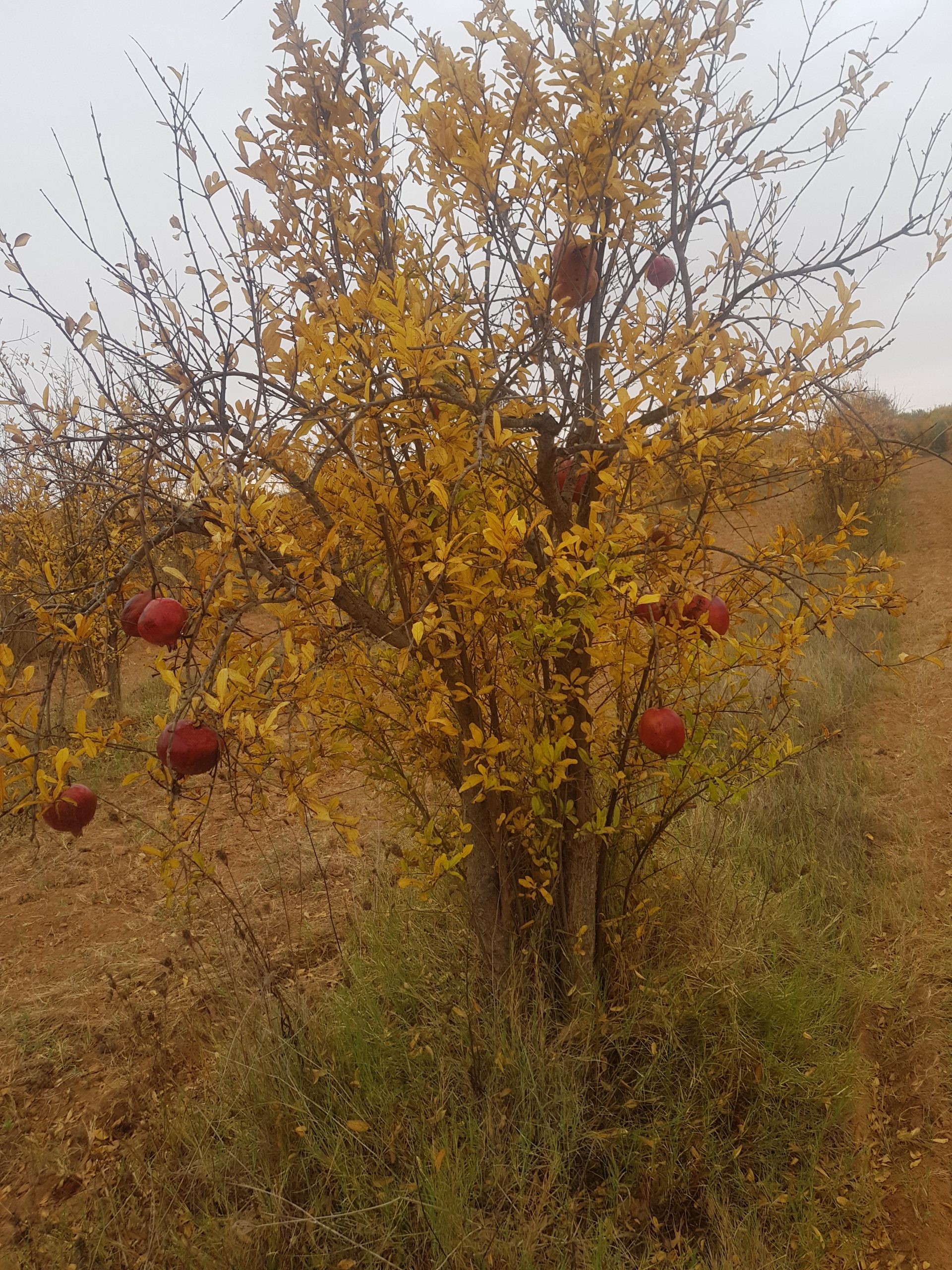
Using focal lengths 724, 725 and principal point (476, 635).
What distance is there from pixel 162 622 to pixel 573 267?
125 cm

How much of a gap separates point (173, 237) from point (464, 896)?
2.18 meters

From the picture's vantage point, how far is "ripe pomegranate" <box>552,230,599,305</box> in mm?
1666

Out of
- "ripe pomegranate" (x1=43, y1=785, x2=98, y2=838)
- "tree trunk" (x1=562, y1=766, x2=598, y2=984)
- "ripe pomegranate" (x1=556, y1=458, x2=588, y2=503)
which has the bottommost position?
"tree trunk" (x1=562, y1=766, x2=598, y2=984)

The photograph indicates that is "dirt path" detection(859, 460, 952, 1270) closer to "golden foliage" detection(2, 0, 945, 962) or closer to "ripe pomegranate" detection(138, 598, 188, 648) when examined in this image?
"golden foliage" detection(2, 0, 945, 962)

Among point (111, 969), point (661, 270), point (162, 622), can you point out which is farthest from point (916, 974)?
point (111, 969)

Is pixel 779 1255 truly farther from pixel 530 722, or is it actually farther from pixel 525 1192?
pixel 530 722

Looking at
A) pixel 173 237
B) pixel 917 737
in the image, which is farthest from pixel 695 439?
pixel 917 737

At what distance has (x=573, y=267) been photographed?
1706 mm

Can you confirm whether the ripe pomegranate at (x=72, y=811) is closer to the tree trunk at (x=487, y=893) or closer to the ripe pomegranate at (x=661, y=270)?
the tree trunk at (x=487, y=893)

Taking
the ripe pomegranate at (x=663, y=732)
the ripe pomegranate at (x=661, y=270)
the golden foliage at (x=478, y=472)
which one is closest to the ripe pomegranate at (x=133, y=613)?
the golden foliage at (x=478, y=472)

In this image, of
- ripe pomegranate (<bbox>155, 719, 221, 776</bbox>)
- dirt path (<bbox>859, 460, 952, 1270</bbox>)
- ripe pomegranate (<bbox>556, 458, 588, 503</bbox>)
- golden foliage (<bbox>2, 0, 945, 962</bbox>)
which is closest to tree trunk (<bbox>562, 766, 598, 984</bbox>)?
golden foliage (<bbox>2, 0, 945, 962</bbox>)

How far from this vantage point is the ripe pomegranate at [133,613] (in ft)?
4.13

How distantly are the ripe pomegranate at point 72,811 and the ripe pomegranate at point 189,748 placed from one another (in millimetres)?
254

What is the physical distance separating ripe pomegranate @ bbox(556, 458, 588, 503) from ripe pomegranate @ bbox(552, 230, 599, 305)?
1.28 ft
